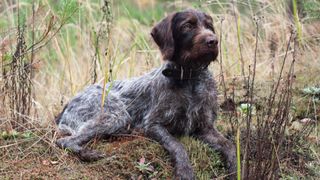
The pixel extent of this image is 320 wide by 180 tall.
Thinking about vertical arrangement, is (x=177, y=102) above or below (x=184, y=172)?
above

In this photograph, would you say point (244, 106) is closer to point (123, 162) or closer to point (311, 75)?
point (123, 162)

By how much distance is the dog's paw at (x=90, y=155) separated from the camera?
18.8ft

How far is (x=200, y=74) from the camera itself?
245 inches

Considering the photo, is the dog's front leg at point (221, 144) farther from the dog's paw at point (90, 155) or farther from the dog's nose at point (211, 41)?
the dog's paw at point (90, 155)

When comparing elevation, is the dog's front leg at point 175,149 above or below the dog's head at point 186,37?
below

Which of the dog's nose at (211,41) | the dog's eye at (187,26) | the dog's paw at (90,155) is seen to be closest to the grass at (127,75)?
the dog's paw at (90,155)

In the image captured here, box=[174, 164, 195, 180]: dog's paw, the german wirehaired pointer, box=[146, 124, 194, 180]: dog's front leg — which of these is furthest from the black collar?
box=[174, 164, 195, 180]: dog's paw

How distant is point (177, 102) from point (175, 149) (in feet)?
1.80

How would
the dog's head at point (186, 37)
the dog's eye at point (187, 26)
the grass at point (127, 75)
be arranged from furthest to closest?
the dog's eye at point (187, 26), the dog's head at point (186, 37), the grass at point (127, 75)

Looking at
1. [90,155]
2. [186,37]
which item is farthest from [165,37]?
[90,155]

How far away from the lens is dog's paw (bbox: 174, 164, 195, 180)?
215 inches

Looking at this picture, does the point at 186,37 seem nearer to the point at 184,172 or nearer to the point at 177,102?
the point at 177,102

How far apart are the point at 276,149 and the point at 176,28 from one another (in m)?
1.73

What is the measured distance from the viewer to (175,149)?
18.7 ft
